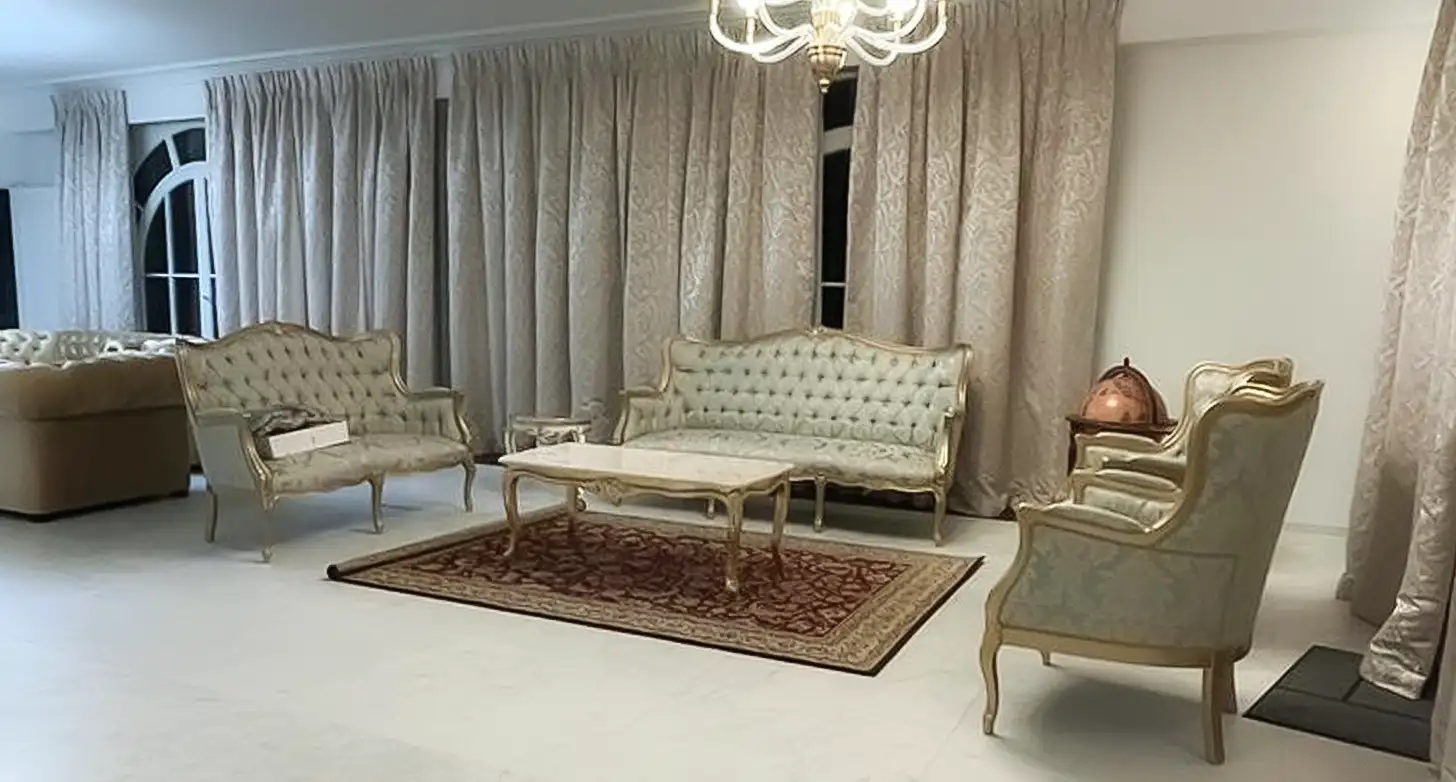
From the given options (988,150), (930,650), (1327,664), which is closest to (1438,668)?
(1327,664)

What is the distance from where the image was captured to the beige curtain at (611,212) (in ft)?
20.5

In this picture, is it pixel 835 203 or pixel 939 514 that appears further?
pixel 835 203

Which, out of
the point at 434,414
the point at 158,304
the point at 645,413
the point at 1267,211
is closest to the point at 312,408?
the point at 434,414

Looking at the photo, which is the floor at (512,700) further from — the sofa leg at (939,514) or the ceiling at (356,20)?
the ceiling at (356,20)

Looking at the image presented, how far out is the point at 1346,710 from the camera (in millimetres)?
3289

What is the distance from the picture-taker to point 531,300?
7.06 meters

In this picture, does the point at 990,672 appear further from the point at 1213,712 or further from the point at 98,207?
the point at 98,207

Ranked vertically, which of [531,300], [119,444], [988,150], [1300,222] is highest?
[988,150]

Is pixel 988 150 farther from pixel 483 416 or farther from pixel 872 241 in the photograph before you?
pixel 483 416

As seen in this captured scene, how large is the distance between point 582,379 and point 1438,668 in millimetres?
4783

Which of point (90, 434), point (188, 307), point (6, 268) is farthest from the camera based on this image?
point (6, 268)

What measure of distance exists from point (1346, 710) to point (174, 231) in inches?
346

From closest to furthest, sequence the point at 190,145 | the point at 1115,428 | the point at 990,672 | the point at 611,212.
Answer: the point at 990,672, the point at 1115,428, the point at 611,212, the point at 190,145

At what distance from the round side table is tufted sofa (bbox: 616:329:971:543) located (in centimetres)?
39
